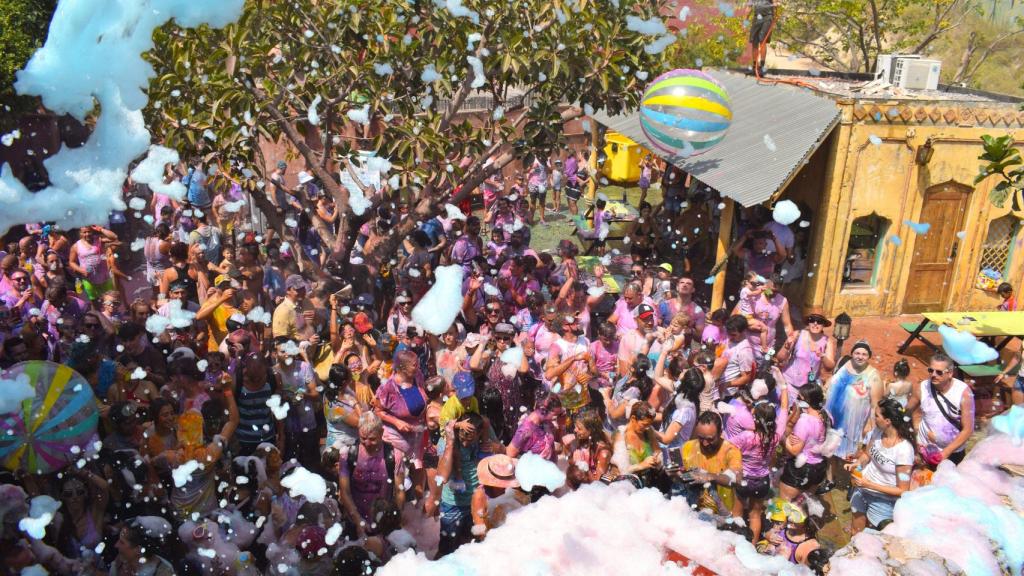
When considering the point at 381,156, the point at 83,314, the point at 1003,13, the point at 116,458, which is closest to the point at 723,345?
the point at 381,156

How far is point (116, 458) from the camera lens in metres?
5.23

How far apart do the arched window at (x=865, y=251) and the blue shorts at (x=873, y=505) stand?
18.3 ft

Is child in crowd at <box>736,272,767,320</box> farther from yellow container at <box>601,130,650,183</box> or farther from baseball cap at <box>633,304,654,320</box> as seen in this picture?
yellow container at <box>601,130,650,183</box>

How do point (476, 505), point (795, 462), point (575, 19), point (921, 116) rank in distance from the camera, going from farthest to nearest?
1. point (921, 116)
2. point (575, 19)
3. point (795, 462)
4. point (476, 505)

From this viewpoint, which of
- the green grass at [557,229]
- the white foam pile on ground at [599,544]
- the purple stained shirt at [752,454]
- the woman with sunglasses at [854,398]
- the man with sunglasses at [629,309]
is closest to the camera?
the white foam pile on ground at [599,544]

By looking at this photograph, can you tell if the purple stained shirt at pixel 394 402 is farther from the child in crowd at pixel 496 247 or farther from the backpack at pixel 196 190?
the backpack at pixel 196 190

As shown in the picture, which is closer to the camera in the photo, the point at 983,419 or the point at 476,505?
the point at 476,505

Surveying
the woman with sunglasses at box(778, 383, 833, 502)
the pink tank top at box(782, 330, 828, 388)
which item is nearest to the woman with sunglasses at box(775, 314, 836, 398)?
the pink tank top at box(782, 330, 828, 388)

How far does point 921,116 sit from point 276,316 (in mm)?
8063

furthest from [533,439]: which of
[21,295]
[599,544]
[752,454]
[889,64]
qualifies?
[889,64]

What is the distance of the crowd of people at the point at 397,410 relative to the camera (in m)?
4.95

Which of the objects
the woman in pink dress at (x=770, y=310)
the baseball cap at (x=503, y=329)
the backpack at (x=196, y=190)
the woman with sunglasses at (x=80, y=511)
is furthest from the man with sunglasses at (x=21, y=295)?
the woman in pink dress at (x=770, y=310)

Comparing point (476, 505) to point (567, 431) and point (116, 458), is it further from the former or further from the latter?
point (116, 458)

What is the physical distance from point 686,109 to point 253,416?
4550 millimetres
